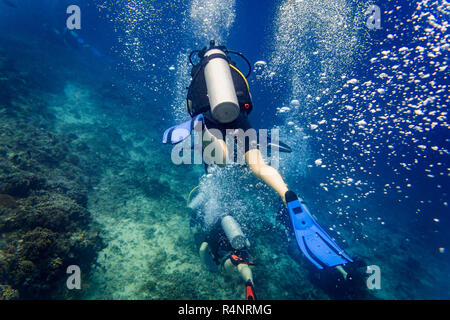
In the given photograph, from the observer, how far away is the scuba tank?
8.28 feet

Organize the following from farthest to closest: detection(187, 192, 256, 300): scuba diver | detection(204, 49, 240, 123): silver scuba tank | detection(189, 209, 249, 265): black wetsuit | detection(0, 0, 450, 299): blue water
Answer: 1. detection(0, 0, 450, 299): blue water
2. detection(189, 209, 249, 265): black wetsuit
3. detection(187, 192, 256, 300): scuba diver
4. detection(204, 49, 240, 123): silver scuba tank

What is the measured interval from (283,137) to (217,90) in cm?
1810

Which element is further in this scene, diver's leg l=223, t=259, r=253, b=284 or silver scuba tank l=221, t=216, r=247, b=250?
silver scuba tank l=221, t=216, r=247, b=250

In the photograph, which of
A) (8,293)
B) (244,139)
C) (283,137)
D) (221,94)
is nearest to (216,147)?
(244,139)

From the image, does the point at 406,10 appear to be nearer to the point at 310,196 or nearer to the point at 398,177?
Result: the point at 310,196

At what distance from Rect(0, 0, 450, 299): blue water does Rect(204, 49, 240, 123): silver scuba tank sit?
401 centimetres

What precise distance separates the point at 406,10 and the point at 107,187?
27.5m

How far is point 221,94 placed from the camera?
8.39ft
